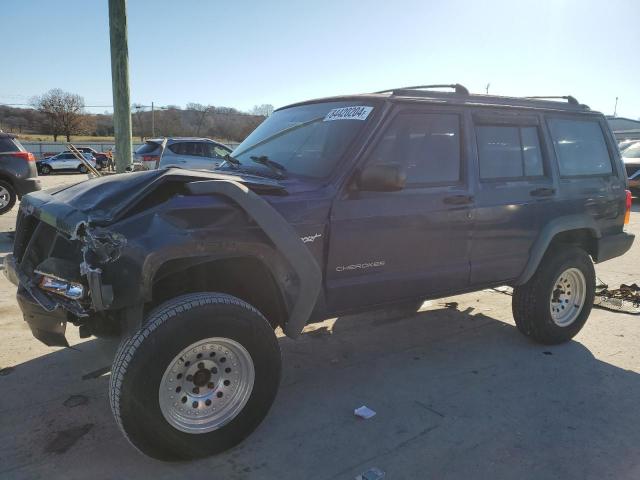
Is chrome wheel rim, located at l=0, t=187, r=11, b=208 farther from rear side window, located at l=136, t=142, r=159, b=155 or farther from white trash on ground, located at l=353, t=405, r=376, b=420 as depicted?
white trash on ground, located at l=353, t=405, r=376, b=420

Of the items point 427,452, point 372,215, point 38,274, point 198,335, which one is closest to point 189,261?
point 198,335

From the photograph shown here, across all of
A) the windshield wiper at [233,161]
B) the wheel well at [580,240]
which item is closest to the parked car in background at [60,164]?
the windshield wiper at [233,161]

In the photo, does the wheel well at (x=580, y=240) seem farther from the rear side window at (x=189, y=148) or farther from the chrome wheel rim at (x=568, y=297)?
the rear side window at (x=189, y=148)

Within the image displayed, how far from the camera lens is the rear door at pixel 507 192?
13.1 feet

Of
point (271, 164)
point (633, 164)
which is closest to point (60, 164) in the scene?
point (633, 164)

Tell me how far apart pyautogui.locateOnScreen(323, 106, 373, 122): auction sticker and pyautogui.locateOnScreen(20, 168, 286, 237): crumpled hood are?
2.46 ft

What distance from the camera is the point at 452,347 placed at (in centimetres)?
459

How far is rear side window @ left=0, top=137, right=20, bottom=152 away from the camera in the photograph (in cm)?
1058

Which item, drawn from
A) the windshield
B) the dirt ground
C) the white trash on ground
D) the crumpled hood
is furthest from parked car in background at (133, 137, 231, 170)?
the white trash on ground

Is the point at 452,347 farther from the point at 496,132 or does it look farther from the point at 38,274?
the point at 38,274

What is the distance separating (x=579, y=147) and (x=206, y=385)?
3.92m

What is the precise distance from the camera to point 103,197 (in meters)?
2.83

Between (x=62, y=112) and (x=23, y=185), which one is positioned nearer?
(x=23, y=185)

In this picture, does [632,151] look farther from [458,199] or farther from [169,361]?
[169,361]
